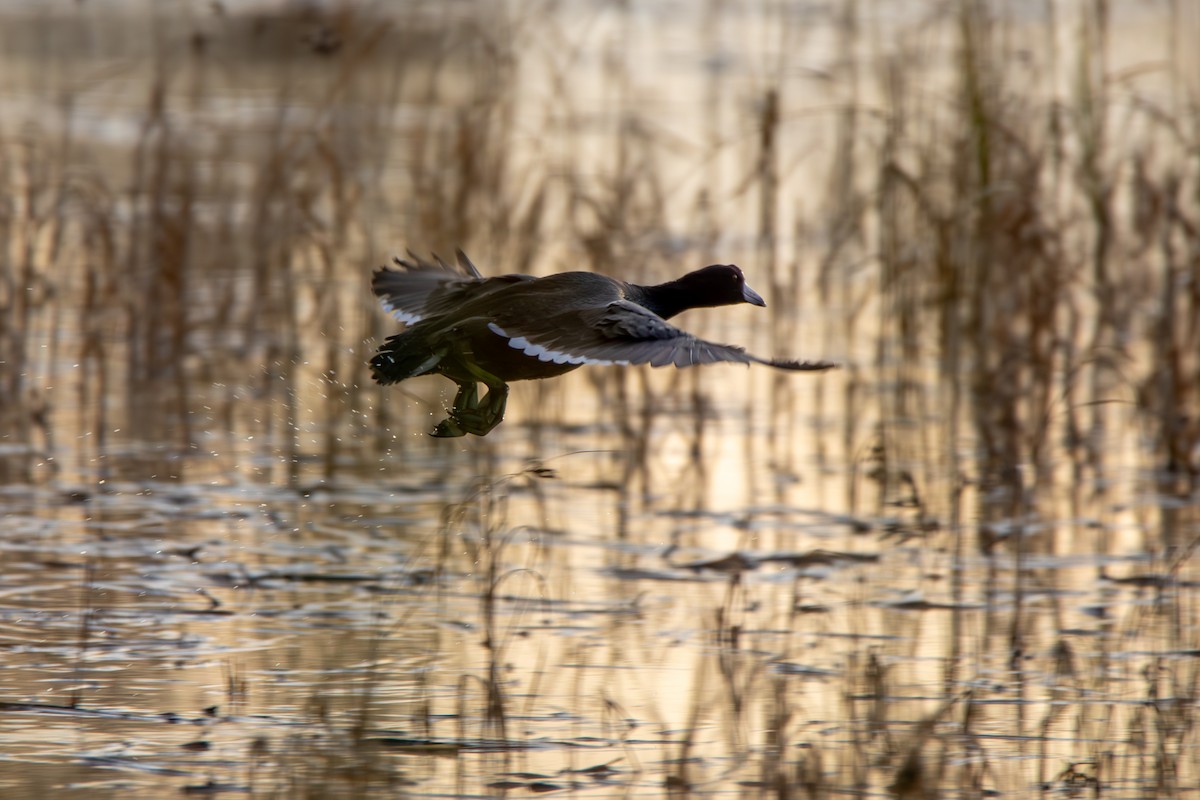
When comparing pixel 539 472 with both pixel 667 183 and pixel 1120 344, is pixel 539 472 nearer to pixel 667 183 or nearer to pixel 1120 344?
pixel 1120 344

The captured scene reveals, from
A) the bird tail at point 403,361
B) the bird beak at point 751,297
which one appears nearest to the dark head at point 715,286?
the bird beak at point 751,297

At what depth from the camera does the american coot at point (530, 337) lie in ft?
16.1

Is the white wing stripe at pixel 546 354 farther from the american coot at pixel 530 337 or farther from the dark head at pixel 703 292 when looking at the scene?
the dark head at pixel 703 292

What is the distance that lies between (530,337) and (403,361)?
1.20 ft

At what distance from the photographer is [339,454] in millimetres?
8281

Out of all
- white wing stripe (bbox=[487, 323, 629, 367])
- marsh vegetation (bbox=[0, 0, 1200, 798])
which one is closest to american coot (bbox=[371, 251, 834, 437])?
white wing stripe (bbox=[487, 323, 629, 367])

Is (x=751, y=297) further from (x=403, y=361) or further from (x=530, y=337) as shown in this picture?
(x=403, y=361)

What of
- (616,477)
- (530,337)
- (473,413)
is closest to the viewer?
(530,337)

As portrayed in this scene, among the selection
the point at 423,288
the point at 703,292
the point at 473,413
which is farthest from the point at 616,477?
the point at 473,413

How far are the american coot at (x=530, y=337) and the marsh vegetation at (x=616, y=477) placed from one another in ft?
1.53

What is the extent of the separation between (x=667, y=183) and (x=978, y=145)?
156 inches

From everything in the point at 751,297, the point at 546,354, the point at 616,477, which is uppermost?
the point at 751,297

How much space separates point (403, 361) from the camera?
519cm

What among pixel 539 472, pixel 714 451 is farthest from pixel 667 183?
pixel 539 472
